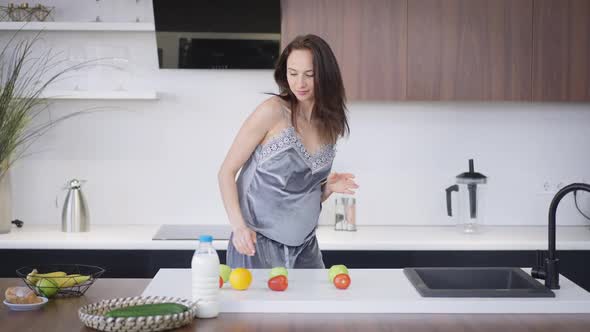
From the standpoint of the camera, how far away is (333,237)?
152 inches

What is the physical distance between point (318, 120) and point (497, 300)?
0.97m

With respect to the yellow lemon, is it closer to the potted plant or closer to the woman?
the woman

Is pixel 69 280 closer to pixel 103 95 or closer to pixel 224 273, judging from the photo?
pixel 224 273

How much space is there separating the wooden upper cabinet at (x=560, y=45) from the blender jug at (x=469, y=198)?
1.70ft

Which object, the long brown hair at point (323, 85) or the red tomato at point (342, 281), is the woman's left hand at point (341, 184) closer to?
the long brown hair at point (323, 85)

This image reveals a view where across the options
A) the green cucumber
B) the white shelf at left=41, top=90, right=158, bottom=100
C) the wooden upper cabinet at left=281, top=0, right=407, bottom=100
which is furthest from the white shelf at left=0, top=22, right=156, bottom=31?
the green cucumber

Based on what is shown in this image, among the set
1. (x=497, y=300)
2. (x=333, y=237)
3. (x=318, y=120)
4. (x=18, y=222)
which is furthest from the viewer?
(x=18, y=222)

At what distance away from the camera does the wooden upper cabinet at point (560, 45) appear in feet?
13.0

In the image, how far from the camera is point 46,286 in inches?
93.6

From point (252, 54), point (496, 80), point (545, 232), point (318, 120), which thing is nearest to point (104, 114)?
point (252, 54)

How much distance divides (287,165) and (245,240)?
0.35 m

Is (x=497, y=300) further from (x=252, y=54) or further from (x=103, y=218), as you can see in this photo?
(x=103, y=218)

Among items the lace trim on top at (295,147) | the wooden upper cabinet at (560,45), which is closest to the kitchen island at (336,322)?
the lace trim on top at (295,147)

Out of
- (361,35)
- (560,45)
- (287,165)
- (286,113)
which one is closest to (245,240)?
(287,165)
